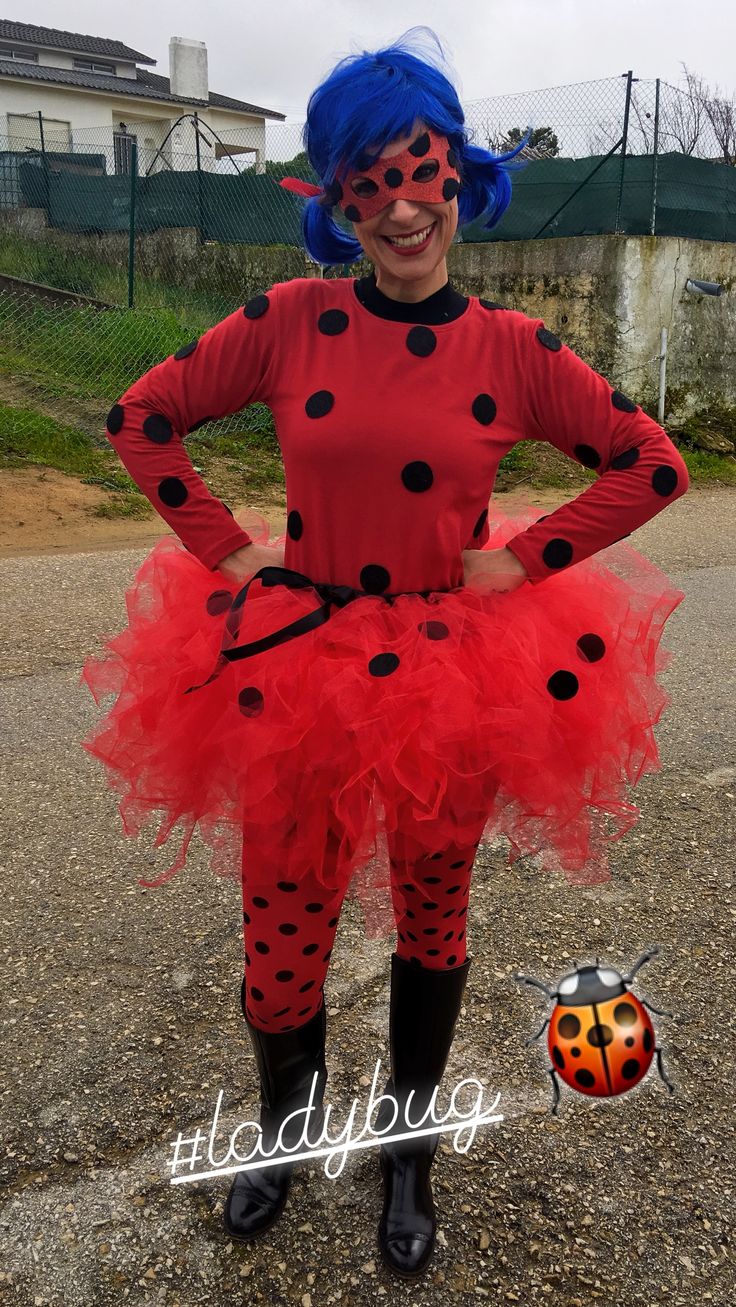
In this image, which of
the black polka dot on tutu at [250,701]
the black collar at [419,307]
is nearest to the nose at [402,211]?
the black collar at [419,307]

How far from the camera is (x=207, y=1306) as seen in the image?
1930 mm

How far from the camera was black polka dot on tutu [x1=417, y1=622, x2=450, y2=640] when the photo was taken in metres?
1.74

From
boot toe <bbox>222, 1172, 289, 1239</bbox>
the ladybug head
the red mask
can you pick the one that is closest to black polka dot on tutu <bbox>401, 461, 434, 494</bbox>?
the red mask

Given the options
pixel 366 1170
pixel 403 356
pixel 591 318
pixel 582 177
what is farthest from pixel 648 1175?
pixel 582 177

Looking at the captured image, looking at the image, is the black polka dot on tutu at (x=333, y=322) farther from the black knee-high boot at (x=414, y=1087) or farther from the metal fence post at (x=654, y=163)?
the metal fence post at (x=654, y=163)

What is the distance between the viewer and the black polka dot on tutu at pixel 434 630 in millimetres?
1738

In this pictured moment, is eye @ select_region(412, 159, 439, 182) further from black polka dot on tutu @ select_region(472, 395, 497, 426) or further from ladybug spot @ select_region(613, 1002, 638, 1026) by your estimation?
ladybug spot @ select_region(613, 1002, 638, 1026)

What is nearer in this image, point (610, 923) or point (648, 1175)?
point (648, 1175)

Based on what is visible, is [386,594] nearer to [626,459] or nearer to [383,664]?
[383,664]

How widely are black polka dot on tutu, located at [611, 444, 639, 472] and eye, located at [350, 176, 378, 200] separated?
64 cm

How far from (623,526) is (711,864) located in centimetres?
212

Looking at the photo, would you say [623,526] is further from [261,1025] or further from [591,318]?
[591,318]

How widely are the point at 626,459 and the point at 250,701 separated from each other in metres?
0.81

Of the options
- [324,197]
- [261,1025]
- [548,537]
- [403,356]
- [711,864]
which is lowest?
[711,864]
